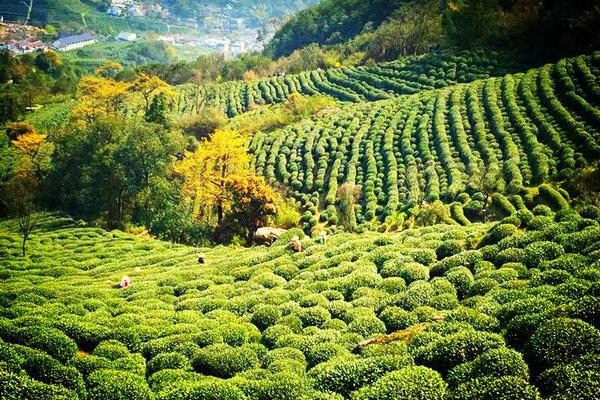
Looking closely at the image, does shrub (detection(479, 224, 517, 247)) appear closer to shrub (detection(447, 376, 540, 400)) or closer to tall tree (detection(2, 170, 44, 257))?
shrub (detection(447, 376, 540, 400))

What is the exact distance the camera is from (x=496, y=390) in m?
10.5

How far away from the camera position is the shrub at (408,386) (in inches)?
436

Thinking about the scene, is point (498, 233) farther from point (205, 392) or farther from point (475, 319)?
point (205, 392)

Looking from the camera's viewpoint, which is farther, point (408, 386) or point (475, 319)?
point (475, 319)

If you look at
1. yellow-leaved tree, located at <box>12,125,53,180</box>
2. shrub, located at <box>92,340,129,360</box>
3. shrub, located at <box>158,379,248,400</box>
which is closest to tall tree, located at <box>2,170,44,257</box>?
yellow-leaved tree, located at <box>12,125,53,180</box>

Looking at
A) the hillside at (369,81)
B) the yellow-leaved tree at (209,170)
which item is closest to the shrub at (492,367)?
the yellow-leaved tree at (209,170)

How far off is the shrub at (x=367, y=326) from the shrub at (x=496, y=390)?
495 cm

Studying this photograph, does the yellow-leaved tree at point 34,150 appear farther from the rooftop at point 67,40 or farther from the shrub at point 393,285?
the rooftop at point 67,40

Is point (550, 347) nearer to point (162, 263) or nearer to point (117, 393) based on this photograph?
point (117, 393)

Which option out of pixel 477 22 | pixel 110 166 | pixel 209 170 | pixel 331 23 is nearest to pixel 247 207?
pixel 209 170

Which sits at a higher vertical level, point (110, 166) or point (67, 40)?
point (67, 40)

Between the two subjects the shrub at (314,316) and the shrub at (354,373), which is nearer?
the shrub at (354,373)

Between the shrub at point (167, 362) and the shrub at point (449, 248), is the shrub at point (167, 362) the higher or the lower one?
the lower one

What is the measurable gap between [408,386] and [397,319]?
4.95 m
